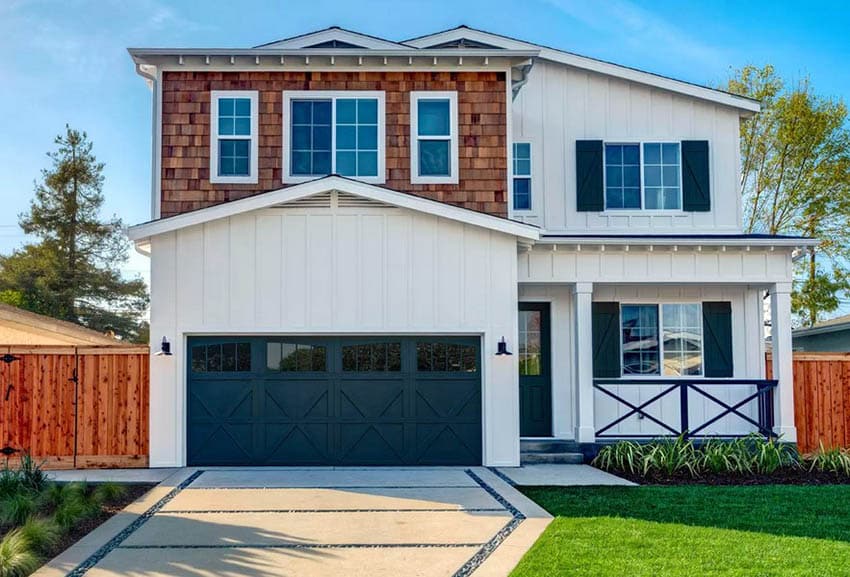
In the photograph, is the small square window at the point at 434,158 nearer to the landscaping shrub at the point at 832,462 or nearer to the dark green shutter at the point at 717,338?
the dark green shutter at the point at 717,338

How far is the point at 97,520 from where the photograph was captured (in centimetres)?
849

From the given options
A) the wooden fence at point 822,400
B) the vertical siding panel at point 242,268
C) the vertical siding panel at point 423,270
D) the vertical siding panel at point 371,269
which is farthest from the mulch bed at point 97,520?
the wooden fence at point 822,400

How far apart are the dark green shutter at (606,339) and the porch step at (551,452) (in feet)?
4.89

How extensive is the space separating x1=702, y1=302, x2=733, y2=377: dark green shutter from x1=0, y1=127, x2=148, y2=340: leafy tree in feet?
89.4

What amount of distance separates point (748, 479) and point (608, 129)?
6.42m

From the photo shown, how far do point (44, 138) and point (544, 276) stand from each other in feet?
91.0

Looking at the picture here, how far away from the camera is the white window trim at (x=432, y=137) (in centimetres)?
1290

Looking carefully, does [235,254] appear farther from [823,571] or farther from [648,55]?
[648,55]

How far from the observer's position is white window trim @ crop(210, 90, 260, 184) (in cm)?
1281

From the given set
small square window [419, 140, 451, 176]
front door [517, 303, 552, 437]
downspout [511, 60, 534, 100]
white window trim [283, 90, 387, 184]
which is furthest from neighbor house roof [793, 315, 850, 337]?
white window trim [283, 90, 387, 184]

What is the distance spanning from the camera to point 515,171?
14.4 metres

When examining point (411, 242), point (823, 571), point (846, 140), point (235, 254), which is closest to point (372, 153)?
point (411, 242)

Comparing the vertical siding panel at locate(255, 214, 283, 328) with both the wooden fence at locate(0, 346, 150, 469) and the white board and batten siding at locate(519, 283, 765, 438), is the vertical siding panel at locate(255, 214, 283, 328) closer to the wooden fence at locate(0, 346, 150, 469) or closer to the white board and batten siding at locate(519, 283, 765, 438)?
the wooden fence at locate(0, 346, 150, 469)

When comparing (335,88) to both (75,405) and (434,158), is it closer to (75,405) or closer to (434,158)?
(434,158)
